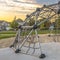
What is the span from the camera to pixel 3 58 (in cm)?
741

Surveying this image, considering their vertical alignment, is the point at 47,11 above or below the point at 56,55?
above

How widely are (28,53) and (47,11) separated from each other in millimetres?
2691

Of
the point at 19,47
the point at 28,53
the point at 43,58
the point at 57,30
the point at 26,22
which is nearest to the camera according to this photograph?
the point at 43,58

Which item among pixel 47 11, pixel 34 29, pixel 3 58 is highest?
pixel 47 11

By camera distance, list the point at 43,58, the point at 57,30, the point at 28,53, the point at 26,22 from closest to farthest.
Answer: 1. the point at 43,58
2. the point at 28,53
3. the point at 26,22
4. the point at 57,30

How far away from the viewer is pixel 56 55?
23.7 ft

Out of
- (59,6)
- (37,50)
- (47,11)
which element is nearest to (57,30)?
(47,11)

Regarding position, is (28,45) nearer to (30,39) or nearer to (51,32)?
(30,39)

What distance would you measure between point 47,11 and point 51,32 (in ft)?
19.3

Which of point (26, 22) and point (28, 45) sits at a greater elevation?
point (26, 22)

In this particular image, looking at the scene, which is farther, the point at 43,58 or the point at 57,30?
the point at 57,30

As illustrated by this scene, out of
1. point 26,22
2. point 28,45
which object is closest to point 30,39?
point 28,45

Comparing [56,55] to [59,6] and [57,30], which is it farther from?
[57,30]

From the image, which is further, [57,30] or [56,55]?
[57,30]
